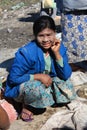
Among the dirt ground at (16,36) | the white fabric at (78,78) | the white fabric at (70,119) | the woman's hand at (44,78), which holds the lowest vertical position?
the dirt ground at (16,36)

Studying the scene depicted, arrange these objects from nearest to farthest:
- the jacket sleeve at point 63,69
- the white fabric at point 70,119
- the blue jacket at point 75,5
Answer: the white fabric at point 70,119
the jacket sleeve at point 63,69
the blue jacket at point 75,5

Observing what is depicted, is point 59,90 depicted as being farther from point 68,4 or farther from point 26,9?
point 26,9

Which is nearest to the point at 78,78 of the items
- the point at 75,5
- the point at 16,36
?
the point at 75,5

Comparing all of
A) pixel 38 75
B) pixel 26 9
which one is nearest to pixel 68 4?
pixel 38 75

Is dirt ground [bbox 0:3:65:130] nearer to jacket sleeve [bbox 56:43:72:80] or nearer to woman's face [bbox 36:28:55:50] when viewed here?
jacket sleeve [bbox 56:43:72:80]

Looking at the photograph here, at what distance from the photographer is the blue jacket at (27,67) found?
441 centimetres

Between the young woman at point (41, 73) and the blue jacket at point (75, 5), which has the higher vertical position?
the blue jacket at point (75, 5)

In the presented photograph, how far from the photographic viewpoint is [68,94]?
15.2 feet

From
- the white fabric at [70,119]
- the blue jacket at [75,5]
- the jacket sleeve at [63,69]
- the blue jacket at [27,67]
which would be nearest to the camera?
the white fabric at [70,119]

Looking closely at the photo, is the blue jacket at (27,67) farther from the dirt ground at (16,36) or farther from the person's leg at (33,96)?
the dirt ground at (16,36)

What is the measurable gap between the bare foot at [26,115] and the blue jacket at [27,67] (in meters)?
0.23

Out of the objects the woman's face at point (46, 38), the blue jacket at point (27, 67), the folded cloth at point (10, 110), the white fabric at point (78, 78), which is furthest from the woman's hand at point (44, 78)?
the white fabric at point (78, 78)

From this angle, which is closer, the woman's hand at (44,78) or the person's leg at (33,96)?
the person's leg at (33,96)

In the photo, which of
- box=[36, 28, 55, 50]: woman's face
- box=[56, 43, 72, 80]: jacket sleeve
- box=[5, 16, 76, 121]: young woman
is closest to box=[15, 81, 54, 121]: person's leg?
box=[5, 16, 76, 121]: young woman
